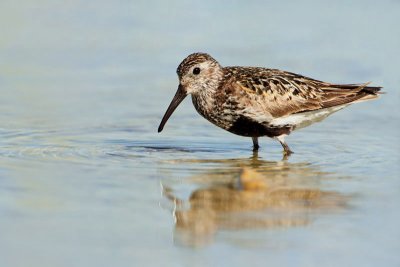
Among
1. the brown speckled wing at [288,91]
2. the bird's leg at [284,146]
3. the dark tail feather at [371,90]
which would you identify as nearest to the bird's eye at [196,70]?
the brown speckled wing at [288,91]

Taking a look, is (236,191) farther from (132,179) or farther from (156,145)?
(156,145)

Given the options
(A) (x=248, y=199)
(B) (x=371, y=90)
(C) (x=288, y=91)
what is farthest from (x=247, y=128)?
(A) (x=248, y=199)

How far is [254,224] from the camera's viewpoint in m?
8.30

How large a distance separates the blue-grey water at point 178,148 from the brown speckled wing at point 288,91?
473 millimetres

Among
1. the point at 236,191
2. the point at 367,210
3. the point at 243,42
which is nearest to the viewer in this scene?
the point at 367,210

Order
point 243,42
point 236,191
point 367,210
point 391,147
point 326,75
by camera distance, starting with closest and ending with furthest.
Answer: point 367,210, point 236,191, point 391,147, point 326,75, point 243,42

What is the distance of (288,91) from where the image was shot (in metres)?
12.5

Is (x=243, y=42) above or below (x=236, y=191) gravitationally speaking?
above

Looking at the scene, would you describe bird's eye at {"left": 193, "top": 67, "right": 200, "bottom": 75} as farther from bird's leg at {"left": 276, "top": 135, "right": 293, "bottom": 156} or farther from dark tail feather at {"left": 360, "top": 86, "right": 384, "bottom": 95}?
dark tail feather at {"left": 360, "top": 86, "right": 384, "bottom": 95}

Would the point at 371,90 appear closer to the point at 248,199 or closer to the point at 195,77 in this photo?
the point at 195,77

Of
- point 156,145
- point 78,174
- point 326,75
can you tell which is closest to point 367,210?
point 78,174

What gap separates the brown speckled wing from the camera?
12.3 meters

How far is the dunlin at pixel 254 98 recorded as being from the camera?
482 inches

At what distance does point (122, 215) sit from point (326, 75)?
7.34 metres
